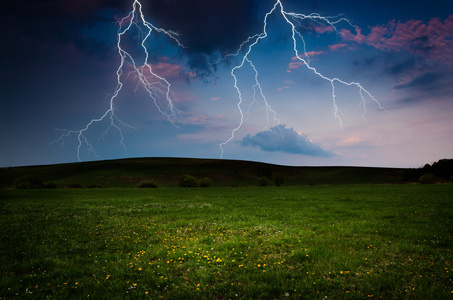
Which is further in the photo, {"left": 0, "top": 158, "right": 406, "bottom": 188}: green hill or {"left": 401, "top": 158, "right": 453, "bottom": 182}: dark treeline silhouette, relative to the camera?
{"left": 0, "top": 158, "right": 406, "bottom": 188}: green hill

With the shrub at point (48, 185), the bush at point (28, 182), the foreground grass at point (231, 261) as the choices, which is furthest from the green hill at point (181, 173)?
the foreground grass at point (231, 261)

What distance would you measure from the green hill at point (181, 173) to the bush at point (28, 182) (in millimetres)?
12853

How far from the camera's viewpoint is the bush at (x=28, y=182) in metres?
55.8

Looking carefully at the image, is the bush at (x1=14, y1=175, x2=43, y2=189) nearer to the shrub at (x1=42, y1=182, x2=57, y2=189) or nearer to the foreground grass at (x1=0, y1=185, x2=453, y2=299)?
the shrub at (x1=42, y1=182, x2=57, y2=189)

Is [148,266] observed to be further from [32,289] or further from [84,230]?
[84,230]

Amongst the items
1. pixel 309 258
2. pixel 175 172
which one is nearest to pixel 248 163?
pixel 175 172

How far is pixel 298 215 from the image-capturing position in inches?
634

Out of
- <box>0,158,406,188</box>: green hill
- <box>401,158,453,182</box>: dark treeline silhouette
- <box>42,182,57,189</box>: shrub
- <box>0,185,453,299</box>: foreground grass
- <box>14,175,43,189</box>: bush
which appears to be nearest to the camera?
<box>0,185,453,299</box>: foreground grass

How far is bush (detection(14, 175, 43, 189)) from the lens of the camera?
2197 inches

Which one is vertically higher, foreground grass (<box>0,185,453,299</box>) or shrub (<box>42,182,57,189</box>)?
foreground grass (<box>0,185,453,299</box>)

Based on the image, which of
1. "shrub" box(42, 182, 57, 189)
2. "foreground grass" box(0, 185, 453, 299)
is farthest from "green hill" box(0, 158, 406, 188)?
"foreground grass" box(0, 185, 453, 299)

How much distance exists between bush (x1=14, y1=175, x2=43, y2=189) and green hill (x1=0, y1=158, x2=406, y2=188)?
1285 centimetres

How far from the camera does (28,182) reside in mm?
56719

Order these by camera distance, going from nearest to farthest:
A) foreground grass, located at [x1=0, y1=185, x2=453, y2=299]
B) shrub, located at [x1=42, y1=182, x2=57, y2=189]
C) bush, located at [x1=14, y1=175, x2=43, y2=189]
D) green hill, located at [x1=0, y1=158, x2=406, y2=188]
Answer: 1. foreground grass, located at [x1=0, y1=185, x2=453, y2=299]
2. bush, located at [x1=14, y1=175, x2=43, y2=189]
3. shrub, located at [x1=42, y1=182, x2=57, y2=189]
4. green hill, located at [x1=0, y1=158, x2=406, y2=188]
